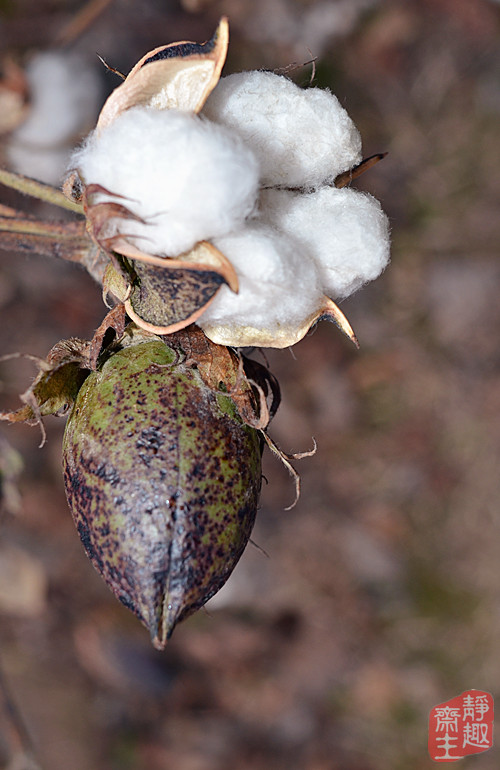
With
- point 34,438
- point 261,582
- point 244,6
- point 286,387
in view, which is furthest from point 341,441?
point 244,6

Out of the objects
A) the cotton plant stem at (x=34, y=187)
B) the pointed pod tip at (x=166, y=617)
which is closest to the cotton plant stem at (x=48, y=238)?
the cotton plant stem at (x=34, y=187)

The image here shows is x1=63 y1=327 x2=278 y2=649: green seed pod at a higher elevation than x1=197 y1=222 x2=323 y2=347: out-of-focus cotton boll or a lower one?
lower

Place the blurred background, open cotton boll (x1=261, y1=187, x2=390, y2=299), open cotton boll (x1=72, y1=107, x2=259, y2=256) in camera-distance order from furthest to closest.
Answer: the blurred background
open cotton boll (x1=261, y1=187, x2=390, y2=299)
open cotton boll (x1=72, y1=107, x2=259, y2=256)

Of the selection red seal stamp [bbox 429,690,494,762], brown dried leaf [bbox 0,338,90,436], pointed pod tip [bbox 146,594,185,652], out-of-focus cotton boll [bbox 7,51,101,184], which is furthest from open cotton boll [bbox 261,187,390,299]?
red seal stamp [bbox 429,690,494,762]

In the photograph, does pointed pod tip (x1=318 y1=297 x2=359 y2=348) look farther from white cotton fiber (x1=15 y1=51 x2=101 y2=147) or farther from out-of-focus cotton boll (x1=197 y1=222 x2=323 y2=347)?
white cotton fiber (x1=15 y1=51 x2=101 y2=147)

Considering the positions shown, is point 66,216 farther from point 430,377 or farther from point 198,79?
point 430,377

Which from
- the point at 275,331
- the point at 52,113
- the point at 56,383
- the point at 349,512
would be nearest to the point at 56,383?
the point at 56,383

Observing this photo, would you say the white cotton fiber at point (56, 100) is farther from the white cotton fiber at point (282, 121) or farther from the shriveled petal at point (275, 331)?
the shriveled petal at point (275, 331)
